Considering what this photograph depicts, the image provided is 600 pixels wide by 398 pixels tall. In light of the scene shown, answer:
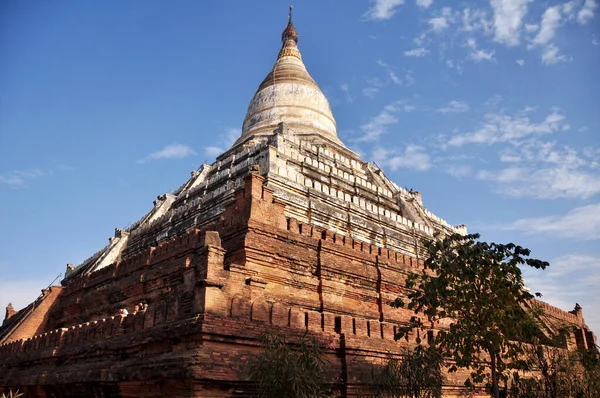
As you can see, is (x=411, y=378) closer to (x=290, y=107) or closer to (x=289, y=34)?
(x=290, y=107)

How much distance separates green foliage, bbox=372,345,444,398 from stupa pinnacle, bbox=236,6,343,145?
1940cm

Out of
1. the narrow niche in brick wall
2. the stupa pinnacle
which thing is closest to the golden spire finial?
the stupa pinnacle

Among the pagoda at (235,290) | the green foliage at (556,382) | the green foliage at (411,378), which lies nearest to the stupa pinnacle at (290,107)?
the pagoda at (235,290)

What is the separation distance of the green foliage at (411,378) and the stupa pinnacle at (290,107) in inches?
764

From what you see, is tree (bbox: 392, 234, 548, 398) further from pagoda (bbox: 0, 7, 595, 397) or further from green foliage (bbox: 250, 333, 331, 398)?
green foliage (bbox: 250, 333, 331, 398)

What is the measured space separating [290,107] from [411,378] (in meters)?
22.8

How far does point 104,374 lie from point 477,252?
7.81m

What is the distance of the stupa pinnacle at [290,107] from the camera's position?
2945cm

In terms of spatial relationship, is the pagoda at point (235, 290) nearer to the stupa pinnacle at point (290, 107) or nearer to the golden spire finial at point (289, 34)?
the stupa pinnacle at point (290, 107)

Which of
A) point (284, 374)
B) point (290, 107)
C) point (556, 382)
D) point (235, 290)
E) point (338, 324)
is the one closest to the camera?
point (284, 374)

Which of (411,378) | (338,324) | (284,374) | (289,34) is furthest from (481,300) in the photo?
(289,34)

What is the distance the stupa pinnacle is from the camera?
29.5 metres

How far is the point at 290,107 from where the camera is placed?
30672 millimetres

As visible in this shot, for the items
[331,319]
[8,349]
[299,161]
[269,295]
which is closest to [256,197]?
[269,295]
